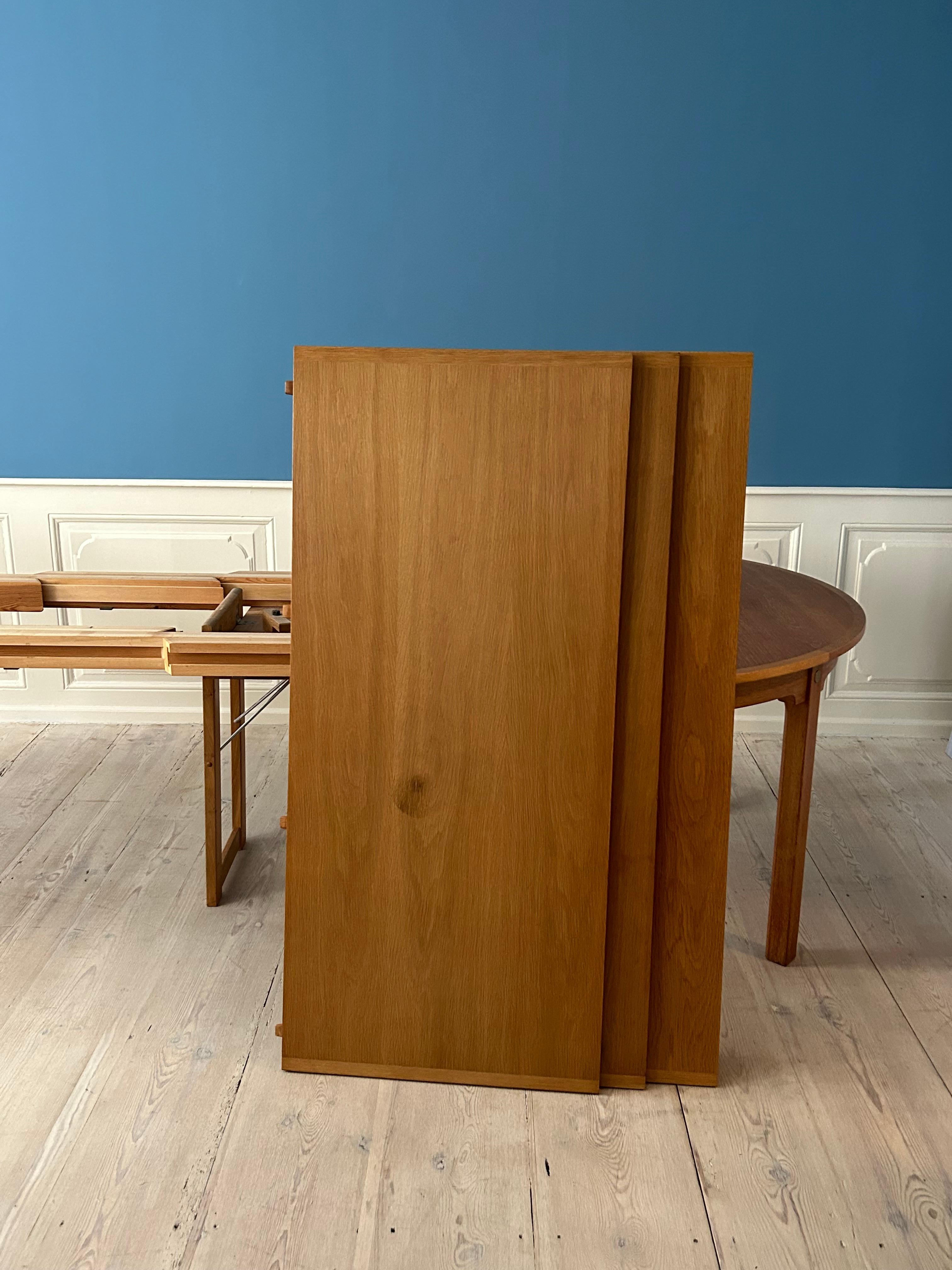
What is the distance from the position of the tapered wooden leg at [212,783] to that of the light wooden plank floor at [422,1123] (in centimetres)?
14

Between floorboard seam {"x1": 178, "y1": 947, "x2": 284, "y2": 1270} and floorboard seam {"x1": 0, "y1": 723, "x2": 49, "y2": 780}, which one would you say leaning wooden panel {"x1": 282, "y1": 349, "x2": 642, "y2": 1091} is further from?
floorboard seam {"x1": 0, "y1": 723, "x2": 49, "y2": 780}

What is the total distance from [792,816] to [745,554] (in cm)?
149

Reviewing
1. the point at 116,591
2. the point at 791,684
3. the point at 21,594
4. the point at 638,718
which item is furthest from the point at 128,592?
the point at 791,684

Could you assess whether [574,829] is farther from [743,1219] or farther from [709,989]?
[743,1219]

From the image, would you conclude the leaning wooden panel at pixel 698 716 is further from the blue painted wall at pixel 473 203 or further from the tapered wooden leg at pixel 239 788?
the blue painted wall at pixel 473 203

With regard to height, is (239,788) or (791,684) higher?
(791,684)

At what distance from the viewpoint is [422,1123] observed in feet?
5.44

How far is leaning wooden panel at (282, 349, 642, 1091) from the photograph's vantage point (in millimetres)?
1529

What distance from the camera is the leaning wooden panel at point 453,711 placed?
5.02ft

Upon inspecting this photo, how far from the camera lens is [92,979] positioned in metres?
2.06

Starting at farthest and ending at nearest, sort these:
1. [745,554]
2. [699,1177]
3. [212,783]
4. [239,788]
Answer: [745,554] → [239,788] → [212,783] → [699,1177]

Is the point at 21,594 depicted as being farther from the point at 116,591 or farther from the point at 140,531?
the point at 140,531

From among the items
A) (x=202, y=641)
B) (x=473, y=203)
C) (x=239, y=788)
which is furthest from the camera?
(x=473, y=203)

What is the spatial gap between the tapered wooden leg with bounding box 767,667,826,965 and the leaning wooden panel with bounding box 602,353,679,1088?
0.49 meters
